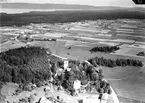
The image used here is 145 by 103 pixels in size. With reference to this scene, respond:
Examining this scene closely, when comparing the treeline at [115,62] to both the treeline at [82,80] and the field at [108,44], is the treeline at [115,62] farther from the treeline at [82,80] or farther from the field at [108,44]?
the treeline at [82,80]

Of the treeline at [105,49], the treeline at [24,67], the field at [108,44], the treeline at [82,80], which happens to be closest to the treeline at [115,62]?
the field at [108,44]

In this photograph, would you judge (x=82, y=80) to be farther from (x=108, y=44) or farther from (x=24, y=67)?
(x=108, y=44)

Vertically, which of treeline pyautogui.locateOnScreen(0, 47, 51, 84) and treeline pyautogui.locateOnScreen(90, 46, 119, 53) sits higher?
treeline pyautogui.locateOnScreen(0, 47, 51, 84)

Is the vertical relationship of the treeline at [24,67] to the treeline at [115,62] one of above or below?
above

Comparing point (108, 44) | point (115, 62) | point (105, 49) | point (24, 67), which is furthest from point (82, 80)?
point (108, 44)

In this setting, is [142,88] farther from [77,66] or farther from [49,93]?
[49,93]

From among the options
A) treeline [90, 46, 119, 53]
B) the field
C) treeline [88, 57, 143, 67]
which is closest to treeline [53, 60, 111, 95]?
the field

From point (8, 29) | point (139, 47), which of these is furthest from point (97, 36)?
point (8, 29)

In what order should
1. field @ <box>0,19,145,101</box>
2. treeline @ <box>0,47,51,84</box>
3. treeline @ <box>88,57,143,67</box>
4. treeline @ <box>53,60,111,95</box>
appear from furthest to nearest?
treeline @ <box>88,57,143,67</box>, field @ <box>0,19,145,101</box>, treeline @ <box>0,47,51,84</box>, treeline @ <box>53,60,111,95</box>

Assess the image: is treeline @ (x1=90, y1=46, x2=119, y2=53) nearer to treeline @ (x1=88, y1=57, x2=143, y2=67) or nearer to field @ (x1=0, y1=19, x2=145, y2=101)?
field @ (x1=0, y1=19, x2=145, y2=101)

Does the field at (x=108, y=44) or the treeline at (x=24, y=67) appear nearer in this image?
the treeline at (x=24, y=67)
